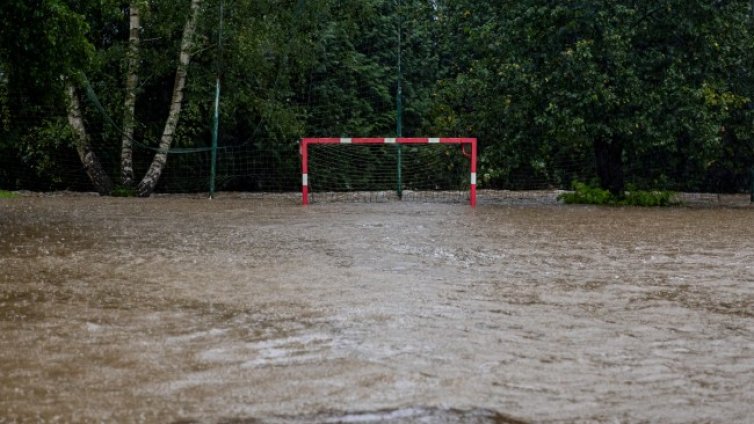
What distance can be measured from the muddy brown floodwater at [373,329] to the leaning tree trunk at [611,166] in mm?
9318

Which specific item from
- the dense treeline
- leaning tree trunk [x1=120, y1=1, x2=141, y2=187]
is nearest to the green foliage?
the dense treeline

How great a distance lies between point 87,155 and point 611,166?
10.8m

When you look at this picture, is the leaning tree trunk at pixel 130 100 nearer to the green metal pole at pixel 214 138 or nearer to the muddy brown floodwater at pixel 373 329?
the green metal pole at pixel 214 138

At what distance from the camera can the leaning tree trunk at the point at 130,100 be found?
22406 millimetres

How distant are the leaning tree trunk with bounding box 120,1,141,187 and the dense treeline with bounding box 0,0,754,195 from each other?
0.05 meters

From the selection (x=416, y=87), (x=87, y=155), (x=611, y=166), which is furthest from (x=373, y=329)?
(x=416, y=87)

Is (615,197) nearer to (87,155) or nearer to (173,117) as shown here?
(173,117)

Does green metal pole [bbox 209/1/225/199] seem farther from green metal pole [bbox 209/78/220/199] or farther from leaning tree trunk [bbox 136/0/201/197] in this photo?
leaning tree trunk [bbox 136/0/201/197]

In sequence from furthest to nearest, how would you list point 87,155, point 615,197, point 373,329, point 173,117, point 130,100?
1. point 87,155
2. point 173,117
3. point 130,100
4. point 615,197
5. point 373,329

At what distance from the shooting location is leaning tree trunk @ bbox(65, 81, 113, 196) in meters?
22.7

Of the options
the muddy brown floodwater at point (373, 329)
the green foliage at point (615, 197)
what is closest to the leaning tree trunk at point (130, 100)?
the green foliage at point (615, 197)

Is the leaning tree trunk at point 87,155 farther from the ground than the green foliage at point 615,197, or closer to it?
farther from the ground

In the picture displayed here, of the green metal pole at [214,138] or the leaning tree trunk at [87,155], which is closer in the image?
the leaning tree trunk at [87,155]

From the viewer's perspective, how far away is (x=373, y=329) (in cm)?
582
